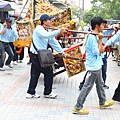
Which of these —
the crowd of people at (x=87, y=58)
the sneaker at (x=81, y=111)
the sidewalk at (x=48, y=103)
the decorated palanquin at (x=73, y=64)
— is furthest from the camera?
the decorated palanquin at (x=73, y=64)

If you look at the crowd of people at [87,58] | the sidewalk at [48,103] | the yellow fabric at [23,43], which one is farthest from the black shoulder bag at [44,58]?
the yellow fabric at [23,43]

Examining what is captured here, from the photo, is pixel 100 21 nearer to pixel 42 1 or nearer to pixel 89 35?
pixel 89 35

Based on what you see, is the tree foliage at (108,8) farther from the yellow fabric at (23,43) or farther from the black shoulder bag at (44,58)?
the black shoulder bag at (44,58)

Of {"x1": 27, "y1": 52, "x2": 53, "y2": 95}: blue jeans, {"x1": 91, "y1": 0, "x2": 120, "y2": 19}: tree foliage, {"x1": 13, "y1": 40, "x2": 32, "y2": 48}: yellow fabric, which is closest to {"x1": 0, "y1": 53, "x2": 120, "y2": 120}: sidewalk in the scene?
{"x1": 27, "y1": 52, "x2": 53, "y2": 95}: blue jeans

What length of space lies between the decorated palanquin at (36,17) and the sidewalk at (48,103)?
1.31 metres

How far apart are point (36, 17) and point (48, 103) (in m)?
3.43

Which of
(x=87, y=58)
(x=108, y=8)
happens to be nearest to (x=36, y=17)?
(x=87, y=58)

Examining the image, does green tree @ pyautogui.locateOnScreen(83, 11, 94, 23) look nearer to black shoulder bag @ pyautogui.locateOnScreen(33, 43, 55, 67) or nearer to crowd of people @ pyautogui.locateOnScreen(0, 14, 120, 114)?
crowd of people @ pyautogui.locateOnScreen(0, 14, 120, 114)

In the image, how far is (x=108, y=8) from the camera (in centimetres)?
3697

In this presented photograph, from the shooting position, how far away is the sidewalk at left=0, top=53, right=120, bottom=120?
16.8 ft

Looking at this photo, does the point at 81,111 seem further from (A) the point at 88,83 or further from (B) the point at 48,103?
(B) the point at 48,103

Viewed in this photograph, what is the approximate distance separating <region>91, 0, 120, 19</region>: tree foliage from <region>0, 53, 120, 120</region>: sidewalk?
27.6 m

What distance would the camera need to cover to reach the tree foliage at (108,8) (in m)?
34.9

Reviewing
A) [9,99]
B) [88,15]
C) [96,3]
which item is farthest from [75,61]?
[88,15]
